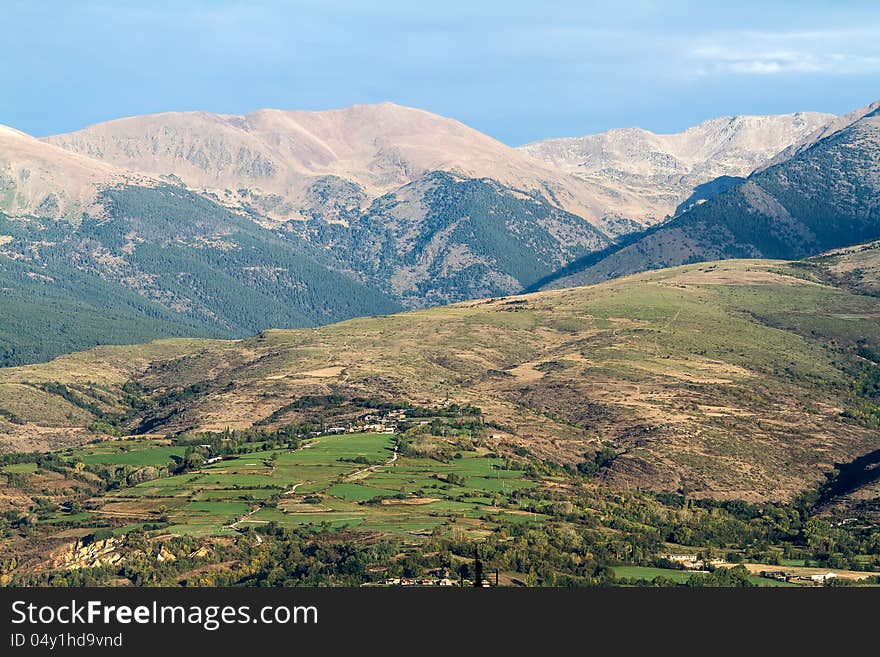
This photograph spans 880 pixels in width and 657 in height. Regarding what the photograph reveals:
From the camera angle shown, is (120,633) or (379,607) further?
(379,607)

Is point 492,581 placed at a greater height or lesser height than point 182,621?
lesser

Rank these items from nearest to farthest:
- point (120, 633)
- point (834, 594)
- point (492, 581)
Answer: point (120, 633) < point (834, 594) < point (492, 581)

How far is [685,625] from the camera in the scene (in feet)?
329

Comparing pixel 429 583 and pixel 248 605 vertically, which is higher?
pixel 248 605

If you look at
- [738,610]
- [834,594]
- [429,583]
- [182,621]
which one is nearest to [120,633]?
[182,621]

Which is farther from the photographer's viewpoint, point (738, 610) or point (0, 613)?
point (738, 610)

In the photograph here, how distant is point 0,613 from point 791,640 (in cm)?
5195

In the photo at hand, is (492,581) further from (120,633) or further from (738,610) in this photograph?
(120,633)

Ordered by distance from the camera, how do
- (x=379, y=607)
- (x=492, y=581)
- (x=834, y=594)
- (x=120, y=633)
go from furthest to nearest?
(x=492, y=581) → (x=834, y=594) → (x=379, y=607) → (x=120, y=633)

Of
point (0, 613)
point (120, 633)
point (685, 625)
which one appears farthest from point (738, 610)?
point (0, 613)

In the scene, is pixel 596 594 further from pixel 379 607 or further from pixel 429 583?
pixel 429 583

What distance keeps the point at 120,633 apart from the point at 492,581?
330 ft

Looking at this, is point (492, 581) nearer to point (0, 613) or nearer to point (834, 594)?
point (834, 594)

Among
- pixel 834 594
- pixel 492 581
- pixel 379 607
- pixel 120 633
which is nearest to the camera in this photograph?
pixel 120 633
